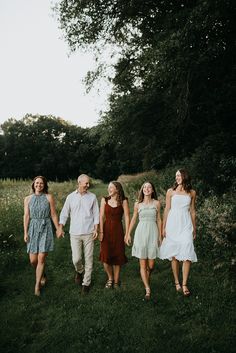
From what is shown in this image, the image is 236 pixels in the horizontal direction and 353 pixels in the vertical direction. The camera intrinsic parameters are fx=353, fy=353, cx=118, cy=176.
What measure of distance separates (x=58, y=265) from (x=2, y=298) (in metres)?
2.17

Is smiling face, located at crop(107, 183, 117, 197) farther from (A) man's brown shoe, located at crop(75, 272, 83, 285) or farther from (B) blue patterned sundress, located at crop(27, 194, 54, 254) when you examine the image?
(A) man's brown shoe, located at crop(75, 272, 83, 285)

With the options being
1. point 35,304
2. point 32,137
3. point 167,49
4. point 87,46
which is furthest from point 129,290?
point 32,137

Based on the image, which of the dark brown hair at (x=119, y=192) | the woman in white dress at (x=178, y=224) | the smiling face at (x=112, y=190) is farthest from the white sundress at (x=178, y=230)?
the smiling face at (x=112, y=190)

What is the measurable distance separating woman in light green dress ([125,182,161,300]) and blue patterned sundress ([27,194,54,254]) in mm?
1564

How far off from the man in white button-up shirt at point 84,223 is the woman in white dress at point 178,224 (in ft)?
4.60

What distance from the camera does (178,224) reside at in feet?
22.3

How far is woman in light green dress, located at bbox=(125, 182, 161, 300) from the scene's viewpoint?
22.1 ft

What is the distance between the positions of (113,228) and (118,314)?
174 centimetres

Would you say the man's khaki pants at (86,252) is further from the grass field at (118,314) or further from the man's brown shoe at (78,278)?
the man's brown shoe at (78,278)

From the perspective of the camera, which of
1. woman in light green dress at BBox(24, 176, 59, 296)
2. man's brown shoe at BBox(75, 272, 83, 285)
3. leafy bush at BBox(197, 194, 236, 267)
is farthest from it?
leafy bush at BBox(197, 194, 236, 267)

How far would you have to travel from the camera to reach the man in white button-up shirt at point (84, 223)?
6852 mm

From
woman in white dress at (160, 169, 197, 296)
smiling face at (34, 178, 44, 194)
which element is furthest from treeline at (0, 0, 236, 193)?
smiling face at (34, 178, 44, 194)

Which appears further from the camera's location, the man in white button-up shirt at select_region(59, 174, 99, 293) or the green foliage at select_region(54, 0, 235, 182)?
the green foliage at select_region(54, 0, 235, 182)

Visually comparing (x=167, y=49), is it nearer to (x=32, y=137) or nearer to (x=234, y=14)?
(x=234, y=14)
